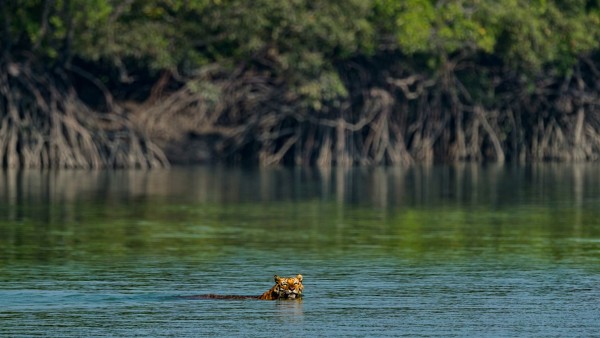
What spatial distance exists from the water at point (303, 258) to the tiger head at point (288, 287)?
116 millimetres

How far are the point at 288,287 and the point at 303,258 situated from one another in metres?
3.71

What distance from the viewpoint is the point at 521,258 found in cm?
1592

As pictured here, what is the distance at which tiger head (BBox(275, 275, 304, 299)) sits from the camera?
1227 cm

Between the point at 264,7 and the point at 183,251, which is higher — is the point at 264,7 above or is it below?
above

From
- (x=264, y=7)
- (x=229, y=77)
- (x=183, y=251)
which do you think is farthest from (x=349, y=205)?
(x=229, y=77)

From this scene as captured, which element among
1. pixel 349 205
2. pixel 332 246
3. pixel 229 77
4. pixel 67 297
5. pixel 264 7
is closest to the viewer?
pixel 67 297

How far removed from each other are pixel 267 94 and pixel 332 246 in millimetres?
24377

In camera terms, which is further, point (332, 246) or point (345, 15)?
point (345, 15)

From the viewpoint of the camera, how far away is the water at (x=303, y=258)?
11430mm

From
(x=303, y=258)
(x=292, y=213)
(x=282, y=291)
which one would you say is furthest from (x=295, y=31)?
(x=282, y=291)

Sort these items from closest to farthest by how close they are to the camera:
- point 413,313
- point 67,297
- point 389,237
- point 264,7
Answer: point 413,313 < point 67,297 < point 389,237 < point 264,7

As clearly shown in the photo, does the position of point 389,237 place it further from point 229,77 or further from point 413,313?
point 229,77

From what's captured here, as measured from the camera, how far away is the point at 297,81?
128 ft

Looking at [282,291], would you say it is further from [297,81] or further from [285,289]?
[297,81]
